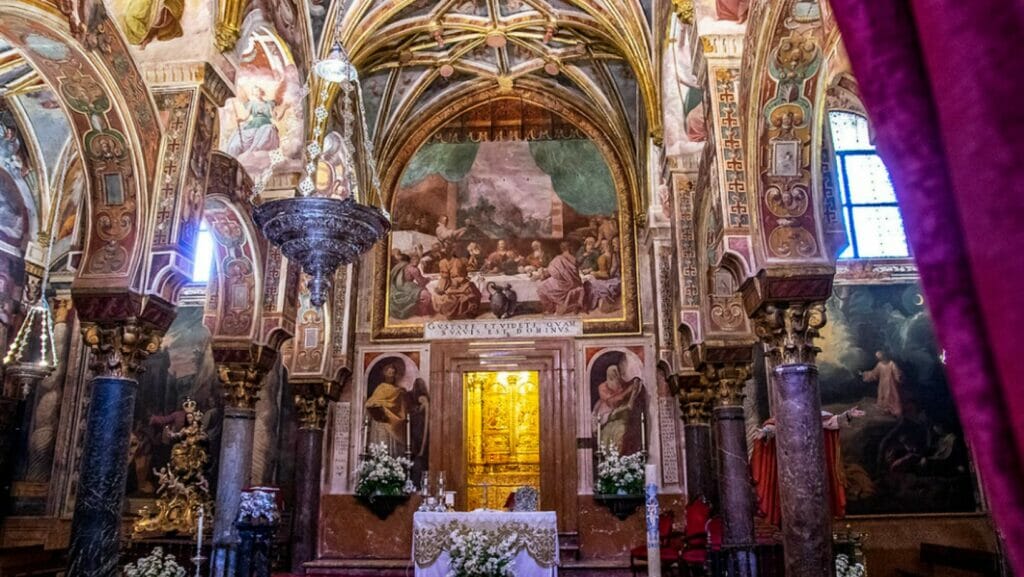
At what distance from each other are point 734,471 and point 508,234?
295 inches

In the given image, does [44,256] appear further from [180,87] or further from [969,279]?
[969,279]

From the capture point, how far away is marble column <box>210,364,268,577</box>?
978 centimetres

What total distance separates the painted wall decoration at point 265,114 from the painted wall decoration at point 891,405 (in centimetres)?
890

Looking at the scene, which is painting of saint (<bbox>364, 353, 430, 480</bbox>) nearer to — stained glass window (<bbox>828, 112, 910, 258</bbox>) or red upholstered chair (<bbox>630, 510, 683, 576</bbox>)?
red upholstered chair (<bbox>630, 510, 683, 576</bbox>)

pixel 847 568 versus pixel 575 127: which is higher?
pixel 575 127

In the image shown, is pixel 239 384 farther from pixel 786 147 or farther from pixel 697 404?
pixel 786 147

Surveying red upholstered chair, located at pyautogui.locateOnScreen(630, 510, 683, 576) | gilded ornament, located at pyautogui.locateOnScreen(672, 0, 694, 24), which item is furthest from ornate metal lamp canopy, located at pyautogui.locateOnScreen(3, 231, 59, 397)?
gilded ornament, located at pyautogui.locateOnScreen(672, 0, 694, 24)

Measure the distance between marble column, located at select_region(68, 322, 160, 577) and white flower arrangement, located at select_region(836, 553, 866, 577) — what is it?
786 cm

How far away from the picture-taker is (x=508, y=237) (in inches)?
609

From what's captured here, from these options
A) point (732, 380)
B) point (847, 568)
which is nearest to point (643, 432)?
point (732, 380)

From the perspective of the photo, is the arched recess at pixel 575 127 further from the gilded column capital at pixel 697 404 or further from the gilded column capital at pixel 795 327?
the gilded column capital at pixel 795 327

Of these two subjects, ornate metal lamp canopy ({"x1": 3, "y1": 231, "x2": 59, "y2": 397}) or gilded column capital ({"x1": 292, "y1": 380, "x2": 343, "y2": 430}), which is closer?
ornate metal lamp canopy ({"x1": 3, "y1": 231, "x2": 59, "y2": 397})

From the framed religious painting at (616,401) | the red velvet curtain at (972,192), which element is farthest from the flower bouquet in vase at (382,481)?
the red velvet curtain at (972,192)

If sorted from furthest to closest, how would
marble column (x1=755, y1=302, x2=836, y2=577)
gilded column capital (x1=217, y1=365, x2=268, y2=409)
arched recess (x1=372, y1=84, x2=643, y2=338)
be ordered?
arched recess (x1=372, y1=84, x2=643, y2=338) < gilded column capital (x1=217, y1=365, x2=268, y2=409) < marble column (x1=755, y1=302, x2=836, y2=577)
